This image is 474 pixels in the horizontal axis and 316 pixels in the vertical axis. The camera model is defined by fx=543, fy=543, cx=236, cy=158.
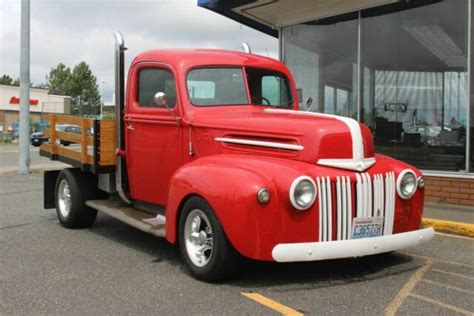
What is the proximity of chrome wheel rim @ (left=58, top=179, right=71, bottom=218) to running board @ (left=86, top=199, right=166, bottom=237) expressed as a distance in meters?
0.55

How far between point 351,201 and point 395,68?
20.1ft

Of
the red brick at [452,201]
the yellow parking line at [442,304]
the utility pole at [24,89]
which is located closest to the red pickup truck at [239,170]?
the yellow parking line at [442,304]

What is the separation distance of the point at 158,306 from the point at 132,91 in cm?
315

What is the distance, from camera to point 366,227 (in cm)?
472

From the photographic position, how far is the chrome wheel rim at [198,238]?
4844 millimetres

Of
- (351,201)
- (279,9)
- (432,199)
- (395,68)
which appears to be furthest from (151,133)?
(279,9)

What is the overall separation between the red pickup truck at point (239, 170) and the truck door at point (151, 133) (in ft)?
0.06

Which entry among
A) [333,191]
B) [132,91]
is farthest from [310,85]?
[333,191]

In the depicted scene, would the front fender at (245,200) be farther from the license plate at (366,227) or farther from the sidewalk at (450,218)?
the sidewalk at (450,218)

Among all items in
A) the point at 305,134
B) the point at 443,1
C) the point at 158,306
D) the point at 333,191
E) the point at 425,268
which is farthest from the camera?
the point at 443,1

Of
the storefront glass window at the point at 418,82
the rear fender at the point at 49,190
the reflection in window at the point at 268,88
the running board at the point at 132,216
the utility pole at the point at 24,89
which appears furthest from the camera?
the utility pole at the point at 24,89

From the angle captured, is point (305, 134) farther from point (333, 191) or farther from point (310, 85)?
point (310, 85)

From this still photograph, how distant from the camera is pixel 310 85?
11.6 metres

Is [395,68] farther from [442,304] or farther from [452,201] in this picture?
[442,304]
